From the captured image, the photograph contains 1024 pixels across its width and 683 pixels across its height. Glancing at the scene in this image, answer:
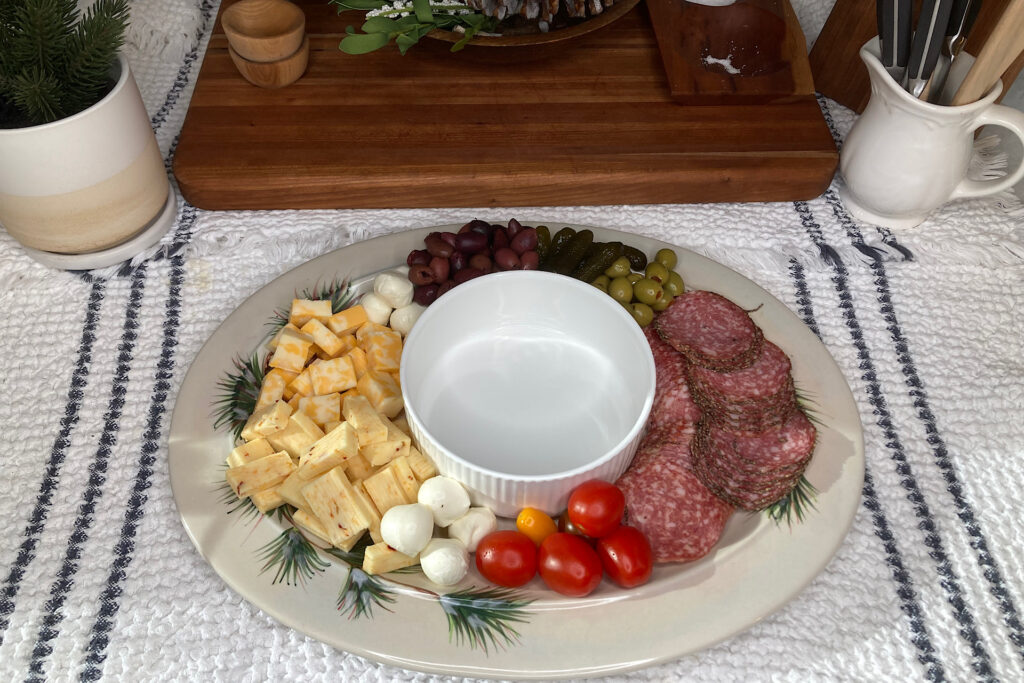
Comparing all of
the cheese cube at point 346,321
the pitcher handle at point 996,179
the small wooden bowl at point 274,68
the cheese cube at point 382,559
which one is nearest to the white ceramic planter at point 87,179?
the small wooden bowl at point 274,68

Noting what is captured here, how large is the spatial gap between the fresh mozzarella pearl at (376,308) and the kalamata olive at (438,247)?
0.24ft

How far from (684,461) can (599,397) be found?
12 centimetres

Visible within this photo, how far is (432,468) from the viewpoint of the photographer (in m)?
0.77

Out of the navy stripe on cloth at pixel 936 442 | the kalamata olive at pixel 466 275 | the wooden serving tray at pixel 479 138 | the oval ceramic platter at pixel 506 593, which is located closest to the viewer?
the oval ceramic platter at pixel 506 593

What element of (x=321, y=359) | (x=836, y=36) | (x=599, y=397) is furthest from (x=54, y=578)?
(x=836, y=36)

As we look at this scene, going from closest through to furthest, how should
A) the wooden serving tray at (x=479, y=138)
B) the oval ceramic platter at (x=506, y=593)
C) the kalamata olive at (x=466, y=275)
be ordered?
the oval ceramic platter at (x=506, y=593) → the kalamata olive at (x=466, y=275) → the wooden serving tray at (x=479, y=138)

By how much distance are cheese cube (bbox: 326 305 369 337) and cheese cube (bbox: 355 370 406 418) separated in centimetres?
7

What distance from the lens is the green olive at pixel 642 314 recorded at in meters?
0.90

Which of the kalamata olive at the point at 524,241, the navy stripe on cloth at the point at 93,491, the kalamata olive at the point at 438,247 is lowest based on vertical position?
the navy stripe on cloth at the point at 93,491

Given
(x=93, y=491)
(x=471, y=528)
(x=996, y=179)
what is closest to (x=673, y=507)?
(x=471, y=528)

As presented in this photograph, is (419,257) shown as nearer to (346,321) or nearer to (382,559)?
(346,321)

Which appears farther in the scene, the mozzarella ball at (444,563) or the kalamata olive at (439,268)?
the kalamata olive at (439,268)

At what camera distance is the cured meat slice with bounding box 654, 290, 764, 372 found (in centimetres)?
81

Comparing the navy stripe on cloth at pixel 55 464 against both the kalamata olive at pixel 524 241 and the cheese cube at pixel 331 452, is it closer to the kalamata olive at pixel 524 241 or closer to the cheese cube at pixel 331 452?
the cheese cube at pixel 331 452
